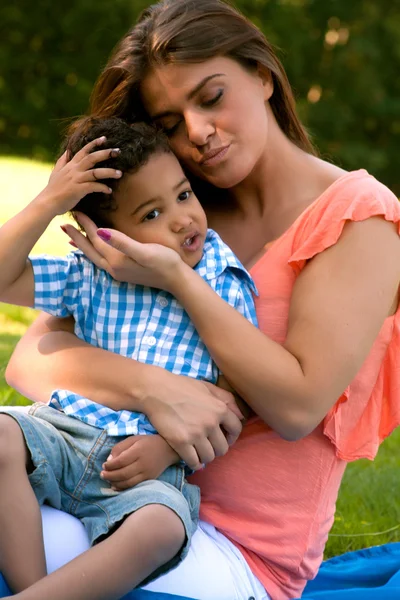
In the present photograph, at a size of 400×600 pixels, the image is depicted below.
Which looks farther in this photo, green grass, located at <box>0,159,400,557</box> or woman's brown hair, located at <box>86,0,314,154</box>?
green grass, located at <box>0,159,400,557</box>

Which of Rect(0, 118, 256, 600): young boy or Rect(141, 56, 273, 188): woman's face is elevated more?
Rect(141, 56, 273, 188): woman's face

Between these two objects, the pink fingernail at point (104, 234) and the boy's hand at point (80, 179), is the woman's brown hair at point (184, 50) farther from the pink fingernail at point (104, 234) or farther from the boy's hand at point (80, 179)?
the pink fingernail at point (104, 234)

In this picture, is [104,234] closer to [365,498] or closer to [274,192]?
[274,192]

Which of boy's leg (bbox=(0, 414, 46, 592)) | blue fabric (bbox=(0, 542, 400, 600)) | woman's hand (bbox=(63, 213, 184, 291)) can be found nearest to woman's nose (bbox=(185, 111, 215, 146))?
woman's hand (bbox=(63, 213, 184, 291))

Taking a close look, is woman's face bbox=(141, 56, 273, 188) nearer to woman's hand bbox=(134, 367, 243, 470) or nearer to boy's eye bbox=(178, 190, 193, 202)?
boy's eye bbox=(178, 190, 193, 202)

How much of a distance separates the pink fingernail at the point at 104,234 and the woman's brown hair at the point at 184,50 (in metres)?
0.40

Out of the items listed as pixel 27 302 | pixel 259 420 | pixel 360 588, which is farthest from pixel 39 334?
pixel 360 588

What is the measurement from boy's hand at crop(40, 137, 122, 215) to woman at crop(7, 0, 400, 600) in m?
0.11

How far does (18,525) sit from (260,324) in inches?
30.7

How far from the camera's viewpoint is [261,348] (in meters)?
2.30

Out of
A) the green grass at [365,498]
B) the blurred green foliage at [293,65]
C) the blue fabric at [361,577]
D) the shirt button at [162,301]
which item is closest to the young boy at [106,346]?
the shirt button at [162,301]

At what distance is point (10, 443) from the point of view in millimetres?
2221

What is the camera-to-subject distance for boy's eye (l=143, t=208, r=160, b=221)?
2535mm

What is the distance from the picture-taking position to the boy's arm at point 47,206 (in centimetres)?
247
